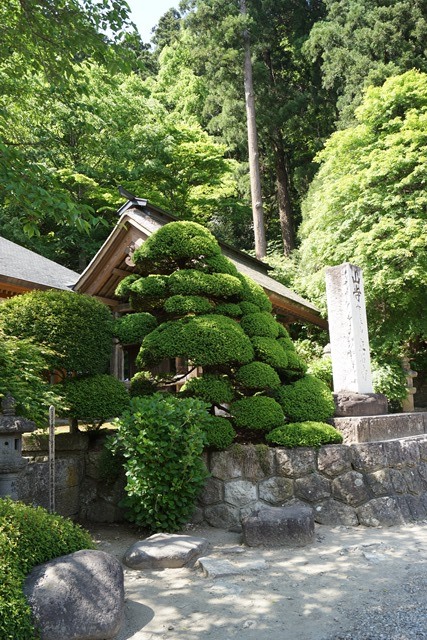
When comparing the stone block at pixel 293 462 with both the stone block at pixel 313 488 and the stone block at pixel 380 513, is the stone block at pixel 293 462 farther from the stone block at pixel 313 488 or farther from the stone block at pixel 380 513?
the stone block at pixel 380 513

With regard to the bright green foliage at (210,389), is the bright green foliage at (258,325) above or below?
above

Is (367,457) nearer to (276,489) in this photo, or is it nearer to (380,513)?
(380,513)

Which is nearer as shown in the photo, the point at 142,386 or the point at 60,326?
the point at 60,326

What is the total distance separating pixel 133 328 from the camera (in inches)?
270

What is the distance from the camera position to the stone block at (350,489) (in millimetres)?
6520

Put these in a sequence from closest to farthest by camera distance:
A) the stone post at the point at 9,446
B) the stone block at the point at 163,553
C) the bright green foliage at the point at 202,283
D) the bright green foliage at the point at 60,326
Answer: the stone post at the point at 9,446
the stone block at the point at 163,553
the bright green foliage at the point at 60,326
the bright green foliage at the point at 202,283

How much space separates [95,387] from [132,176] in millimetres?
12566

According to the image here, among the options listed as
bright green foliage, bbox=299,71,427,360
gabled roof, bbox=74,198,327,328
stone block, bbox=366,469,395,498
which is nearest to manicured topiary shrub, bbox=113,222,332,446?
stone block, bbox=366,469,395,498

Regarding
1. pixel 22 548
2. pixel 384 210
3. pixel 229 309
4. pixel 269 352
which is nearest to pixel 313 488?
pixel 269 352

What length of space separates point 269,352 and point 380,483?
2.21 meters

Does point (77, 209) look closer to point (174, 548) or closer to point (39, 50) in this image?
point (39, 50)

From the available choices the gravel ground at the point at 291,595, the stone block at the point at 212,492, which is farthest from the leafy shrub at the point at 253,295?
the gravel ground at the point at 291,595

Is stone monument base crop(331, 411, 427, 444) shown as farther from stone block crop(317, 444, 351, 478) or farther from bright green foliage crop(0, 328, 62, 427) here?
bright green foliage crop(0, 328, 62, 427)

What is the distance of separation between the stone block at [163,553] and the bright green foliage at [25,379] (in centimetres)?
167
